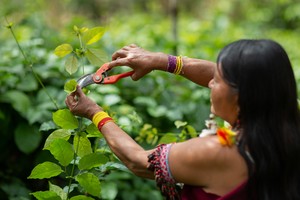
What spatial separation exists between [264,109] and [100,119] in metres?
0.65

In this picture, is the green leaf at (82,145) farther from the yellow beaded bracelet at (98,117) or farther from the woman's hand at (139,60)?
the woman's hand at (139,60)

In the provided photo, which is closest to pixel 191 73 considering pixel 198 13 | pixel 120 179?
pixel 120 179

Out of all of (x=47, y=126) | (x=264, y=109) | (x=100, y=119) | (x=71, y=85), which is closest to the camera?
(x=264, y=109)

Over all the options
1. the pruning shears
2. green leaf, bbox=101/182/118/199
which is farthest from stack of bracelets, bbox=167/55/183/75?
green leaf, bbox=101/182/118/199

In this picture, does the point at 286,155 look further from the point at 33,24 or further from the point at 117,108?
the point at 33,24

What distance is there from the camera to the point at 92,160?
225cm

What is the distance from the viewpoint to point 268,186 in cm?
187

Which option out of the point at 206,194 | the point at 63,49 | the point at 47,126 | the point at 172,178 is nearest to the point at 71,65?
the point at 63,49

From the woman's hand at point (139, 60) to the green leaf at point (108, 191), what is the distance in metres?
0.91

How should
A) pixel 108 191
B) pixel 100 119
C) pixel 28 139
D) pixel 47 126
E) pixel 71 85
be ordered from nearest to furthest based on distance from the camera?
pixel 100 119
pixel 71 85
pixel 47 126
pixel 108 191
pixel 28 139

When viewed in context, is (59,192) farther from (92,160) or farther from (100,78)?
(100,78)

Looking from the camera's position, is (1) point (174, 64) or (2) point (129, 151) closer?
(2) point (129, 151)

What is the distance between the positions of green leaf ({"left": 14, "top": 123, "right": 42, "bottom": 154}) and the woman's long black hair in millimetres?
1967

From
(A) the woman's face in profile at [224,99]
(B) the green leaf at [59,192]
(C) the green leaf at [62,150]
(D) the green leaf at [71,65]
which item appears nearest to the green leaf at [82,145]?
(C) the green leaf at [62,150]
